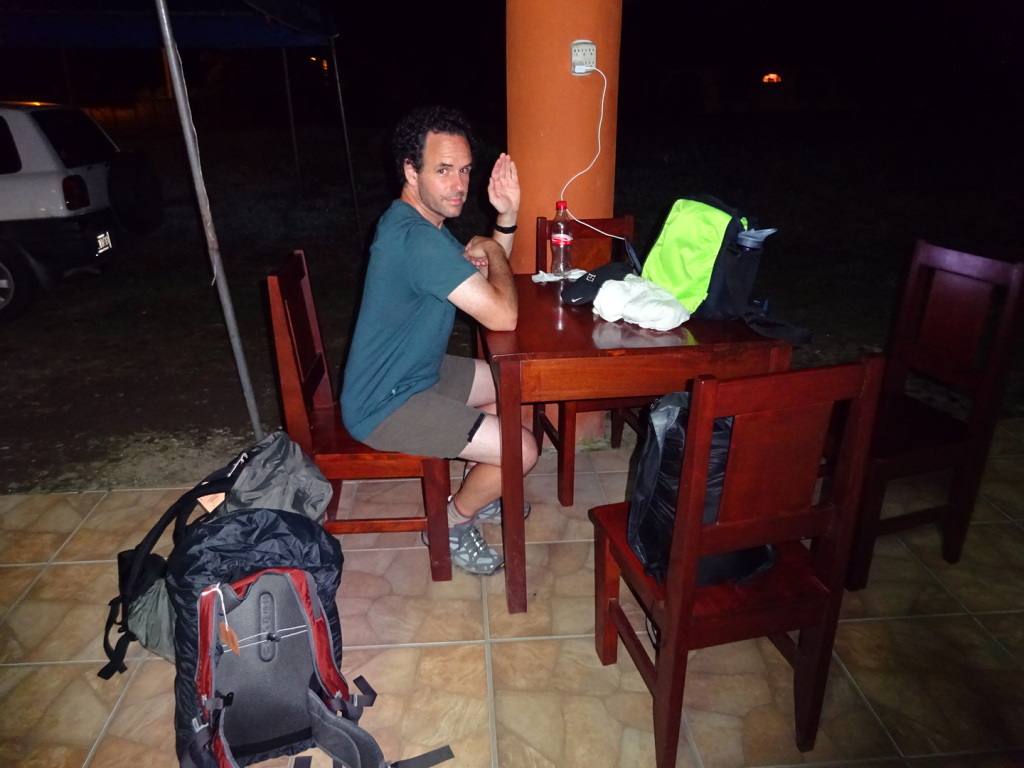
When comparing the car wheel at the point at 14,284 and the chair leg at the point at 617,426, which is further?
the car wheel at the point at 14,284

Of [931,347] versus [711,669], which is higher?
[931,347]

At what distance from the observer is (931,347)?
2107 mm

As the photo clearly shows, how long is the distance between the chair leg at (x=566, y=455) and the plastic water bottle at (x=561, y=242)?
1.67 feet

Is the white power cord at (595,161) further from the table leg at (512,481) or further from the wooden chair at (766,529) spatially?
the wooden chair at (766,529)

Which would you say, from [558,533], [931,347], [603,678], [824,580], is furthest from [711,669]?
[931,347]

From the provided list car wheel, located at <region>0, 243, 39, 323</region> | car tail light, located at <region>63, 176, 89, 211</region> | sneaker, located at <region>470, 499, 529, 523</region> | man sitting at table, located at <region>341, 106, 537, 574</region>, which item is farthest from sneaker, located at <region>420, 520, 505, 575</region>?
car wheel, located at <region>0, 243, 39, 323</region>

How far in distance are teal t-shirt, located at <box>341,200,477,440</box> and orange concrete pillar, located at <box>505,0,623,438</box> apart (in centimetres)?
93

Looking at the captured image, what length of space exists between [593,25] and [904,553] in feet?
7.29

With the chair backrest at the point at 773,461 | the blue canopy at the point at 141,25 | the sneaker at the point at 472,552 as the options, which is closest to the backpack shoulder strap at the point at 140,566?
the sneaker at the point at 472,552

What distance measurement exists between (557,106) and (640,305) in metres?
1.16

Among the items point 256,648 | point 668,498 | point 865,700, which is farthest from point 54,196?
point 865,700

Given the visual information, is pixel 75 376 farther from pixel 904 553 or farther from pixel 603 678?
pixel 904 553

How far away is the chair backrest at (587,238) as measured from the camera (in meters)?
2.64

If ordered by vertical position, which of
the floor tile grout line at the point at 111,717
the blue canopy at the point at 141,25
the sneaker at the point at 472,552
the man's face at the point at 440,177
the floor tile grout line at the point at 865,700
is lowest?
the floor tile grout line at the point at 111,717
